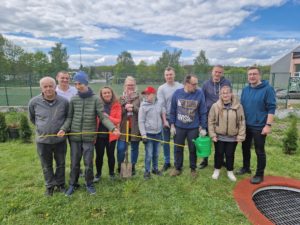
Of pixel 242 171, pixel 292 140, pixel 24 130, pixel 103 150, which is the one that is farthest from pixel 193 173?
pixel 24 130

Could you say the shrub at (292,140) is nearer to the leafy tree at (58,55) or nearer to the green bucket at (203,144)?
the green bucket at (203,144)

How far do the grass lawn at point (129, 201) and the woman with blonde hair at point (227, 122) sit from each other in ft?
2.11

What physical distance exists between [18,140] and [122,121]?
4.75 meters

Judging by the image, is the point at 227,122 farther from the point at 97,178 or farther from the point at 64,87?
the point at 64,87

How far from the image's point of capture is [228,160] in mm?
4164

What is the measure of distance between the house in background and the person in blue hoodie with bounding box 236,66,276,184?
34.2 feet

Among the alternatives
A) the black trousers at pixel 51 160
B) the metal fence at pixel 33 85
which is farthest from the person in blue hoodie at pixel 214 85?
the metal fence at pixel 33 85

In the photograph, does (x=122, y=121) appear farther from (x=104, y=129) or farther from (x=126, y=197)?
(x=126, y=197)

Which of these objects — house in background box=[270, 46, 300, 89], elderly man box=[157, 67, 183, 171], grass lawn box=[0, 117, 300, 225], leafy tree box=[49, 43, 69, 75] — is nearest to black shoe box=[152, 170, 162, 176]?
grass lawn box=[0, 117, 300, 225]

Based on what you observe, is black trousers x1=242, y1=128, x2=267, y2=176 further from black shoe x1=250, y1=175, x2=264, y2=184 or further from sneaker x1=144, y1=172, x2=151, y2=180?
sneaker x1=144, y1=172, x2=151, y2=180

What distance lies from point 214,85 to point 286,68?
32710 millimetres

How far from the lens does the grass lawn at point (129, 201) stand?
304 centimetres

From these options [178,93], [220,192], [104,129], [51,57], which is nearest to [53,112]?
[104,129]

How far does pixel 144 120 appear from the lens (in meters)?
4.00
